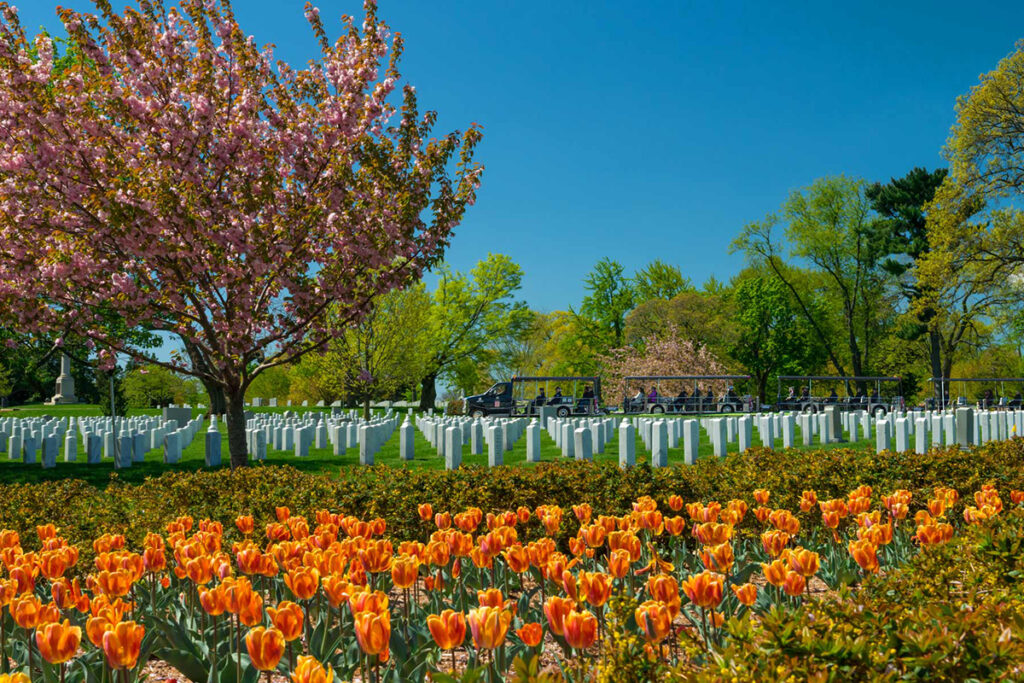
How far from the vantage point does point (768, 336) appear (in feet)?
168

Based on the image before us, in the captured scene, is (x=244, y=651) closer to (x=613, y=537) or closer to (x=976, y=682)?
(x=613, y=537)

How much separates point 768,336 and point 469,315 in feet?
63.4

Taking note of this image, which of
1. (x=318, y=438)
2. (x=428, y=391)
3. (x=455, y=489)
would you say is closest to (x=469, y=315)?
(x=428, y=391)

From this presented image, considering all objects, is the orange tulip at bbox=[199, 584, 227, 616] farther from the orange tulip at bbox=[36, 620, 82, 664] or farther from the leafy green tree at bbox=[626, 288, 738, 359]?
the leafy green tree at bbox=[626, 288, 738, 359]

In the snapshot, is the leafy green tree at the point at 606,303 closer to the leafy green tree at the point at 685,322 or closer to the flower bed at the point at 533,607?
the leafy green tree at the point at 685,322

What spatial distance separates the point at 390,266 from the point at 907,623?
955 centimetres

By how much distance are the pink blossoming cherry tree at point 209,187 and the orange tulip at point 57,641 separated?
27.3 feet

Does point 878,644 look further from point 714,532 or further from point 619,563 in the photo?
point 714,532

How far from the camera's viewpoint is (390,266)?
11312mm

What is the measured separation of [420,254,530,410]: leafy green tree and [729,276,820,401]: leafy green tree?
14229mm

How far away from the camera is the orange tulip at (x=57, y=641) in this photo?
7.75ft

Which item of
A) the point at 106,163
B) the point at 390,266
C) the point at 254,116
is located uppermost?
the point at 254,116

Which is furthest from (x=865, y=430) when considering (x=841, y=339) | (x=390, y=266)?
(x=841, y=339)

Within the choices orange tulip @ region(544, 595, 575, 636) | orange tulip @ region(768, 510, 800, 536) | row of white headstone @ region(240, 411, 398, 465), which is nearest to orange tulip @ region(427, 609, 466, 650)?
orange tulip @ region(544, 595, 575, 636)
